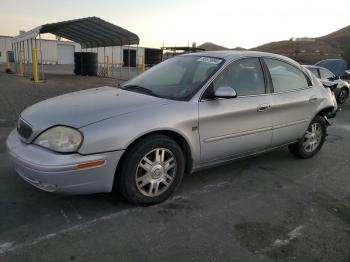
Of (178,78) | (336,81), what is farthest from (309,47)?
(178,78)

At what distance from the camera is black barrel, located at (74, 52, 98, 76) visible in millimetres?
23344

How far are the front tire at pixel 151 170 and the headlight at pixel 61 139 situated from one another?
487 mm

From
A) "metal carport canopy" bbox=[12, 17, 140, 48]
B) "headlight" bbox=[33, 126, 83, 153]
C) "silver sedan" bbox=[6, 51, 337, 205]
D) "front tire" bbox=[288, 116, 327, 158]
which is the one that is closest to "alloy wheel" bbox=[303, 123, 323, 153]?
"front tire" bbox=[288, 116, 327, 158]

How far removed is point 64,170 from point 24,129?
2.69 feet

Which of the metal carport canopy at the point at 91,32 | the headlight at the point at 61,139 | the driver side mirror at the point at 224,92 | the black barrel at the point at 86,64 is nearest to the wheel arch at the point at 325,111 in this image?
the driver side mirror at the point at 224,92

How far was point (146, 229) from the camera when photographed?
3.12 metres

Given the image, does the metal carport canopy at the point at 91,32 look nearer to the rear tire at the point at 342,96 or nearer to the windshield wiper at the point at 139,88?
the rear tire at the point at 342,96

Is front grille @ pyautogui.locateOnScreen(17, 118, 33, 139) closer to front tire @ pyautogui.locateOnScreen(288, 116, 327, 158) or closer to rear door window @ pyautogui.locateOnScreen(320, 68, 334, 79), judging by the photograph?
front tire @ pyautogui.locateOnScreen(288, 116, 327, 158)

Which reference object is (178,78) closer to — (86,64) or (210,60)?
(210,60)

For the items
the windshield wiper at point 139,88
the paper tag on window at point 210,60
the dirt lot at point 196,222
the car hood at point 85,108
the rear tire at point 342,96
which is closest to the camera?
the dirt lot at point 196,222

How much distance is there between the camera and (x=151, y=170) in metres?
3.46

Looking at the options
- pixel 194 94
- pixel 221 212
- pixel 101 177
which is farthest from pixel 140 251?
pixel 194 94

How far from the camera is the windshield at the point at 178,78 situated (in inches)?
153

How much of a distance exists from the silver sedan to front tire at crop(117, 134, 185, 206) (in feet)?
0.03
